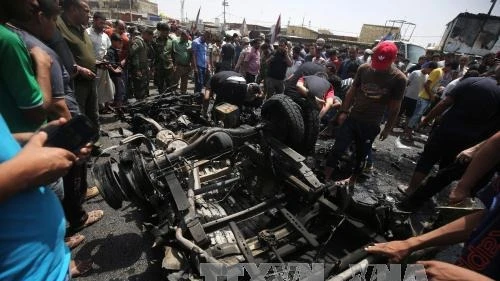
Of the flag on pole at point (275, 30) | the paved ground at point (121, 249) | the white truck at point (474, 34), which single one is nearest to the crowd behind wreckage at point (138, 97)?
the paved ground at point (121, 249)

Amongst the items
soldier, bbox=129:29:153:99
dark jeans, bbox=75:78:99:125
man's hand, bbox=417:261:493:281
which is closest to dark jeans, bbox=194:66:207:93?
soldier, bbox=129:29:153:99

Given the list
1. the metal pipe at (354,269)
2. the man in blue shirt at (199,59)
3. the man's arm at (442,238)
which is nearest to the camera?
the man's arm at (442,238)

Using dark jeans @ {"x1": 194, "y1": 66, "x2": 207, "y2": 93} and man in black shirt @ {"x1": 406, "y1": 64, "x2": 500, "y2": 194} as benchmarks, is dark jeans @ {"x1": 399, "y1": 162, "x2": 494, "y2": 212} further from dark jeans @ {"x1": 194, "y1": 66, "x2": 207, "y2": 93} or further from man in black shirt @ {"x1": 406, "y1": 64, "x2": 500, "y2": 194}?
dark jeans @ {"x1": 194, "y1": 66, "x2": 207, "y2": 93}

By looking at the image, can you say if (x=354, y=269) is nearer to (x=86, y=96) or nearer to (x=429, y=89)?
(x=86, y=96)

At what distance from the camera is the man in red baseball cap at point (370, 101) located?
12.4 feet

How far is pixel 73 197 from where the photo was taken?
283 cm

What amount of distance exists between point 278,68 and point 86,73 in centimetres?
547

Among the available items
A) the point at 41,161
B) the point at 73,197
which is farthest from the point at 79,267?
the point at 41,161

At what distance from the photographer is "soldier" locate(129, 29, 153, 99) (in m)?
7.48

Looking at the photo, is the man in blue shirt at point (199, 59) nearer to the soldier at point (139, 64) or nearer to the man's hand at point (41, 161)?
the soldier at point (139, 64)

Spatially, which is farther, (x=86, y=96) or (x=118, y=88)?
(x=118, y=88)

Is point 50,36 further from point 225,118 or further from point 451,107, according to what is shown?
point 451,107

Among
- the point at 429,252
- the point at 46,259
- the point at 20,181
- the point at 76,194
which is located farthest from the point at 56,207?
the point at 429,252

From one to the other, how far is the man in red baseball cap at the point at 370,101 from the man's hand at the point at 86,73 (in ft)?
12.0
